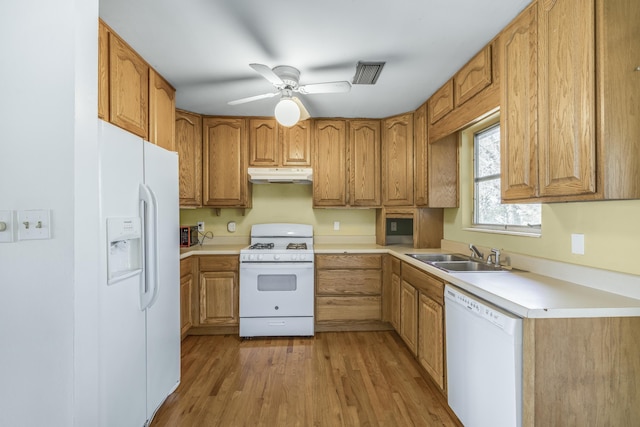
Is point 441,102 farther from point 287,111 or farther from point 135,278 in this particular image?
point 135,278

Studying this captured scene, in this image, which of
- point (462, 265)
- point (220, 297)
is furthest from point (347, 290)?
point (220, 297)

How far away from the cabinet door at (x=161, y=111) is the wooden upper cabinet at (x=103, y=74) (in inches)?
17.7

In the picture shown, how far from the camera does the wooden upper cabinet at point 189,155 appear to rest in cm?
296

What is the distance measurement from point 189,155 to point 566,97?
9.85 feet

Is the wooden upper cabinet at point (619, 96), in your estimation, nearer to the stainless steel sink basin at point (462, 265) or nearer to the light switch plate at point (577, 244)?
the light switch plate at point (577, 244)

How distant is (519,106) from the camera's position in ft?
4.99

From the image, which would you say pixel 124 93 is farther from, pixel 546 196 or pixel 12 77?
pixel 546 196

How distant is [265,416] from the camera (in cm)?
178

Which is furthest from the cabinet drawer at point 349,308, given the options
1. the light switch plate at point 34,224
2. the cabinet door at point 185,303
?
the light switch plate at point 34,224

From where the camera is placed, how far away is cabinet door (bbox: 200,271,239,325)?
2936mm

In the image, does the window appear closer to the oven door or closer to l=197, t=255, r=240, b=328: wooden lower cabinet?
the oven door

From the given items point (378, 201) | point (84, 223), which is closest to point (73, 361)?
point (84, 223)

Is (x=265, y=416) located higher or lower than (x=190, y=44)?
lower

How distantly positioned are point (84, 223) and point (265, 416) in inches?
58.2
